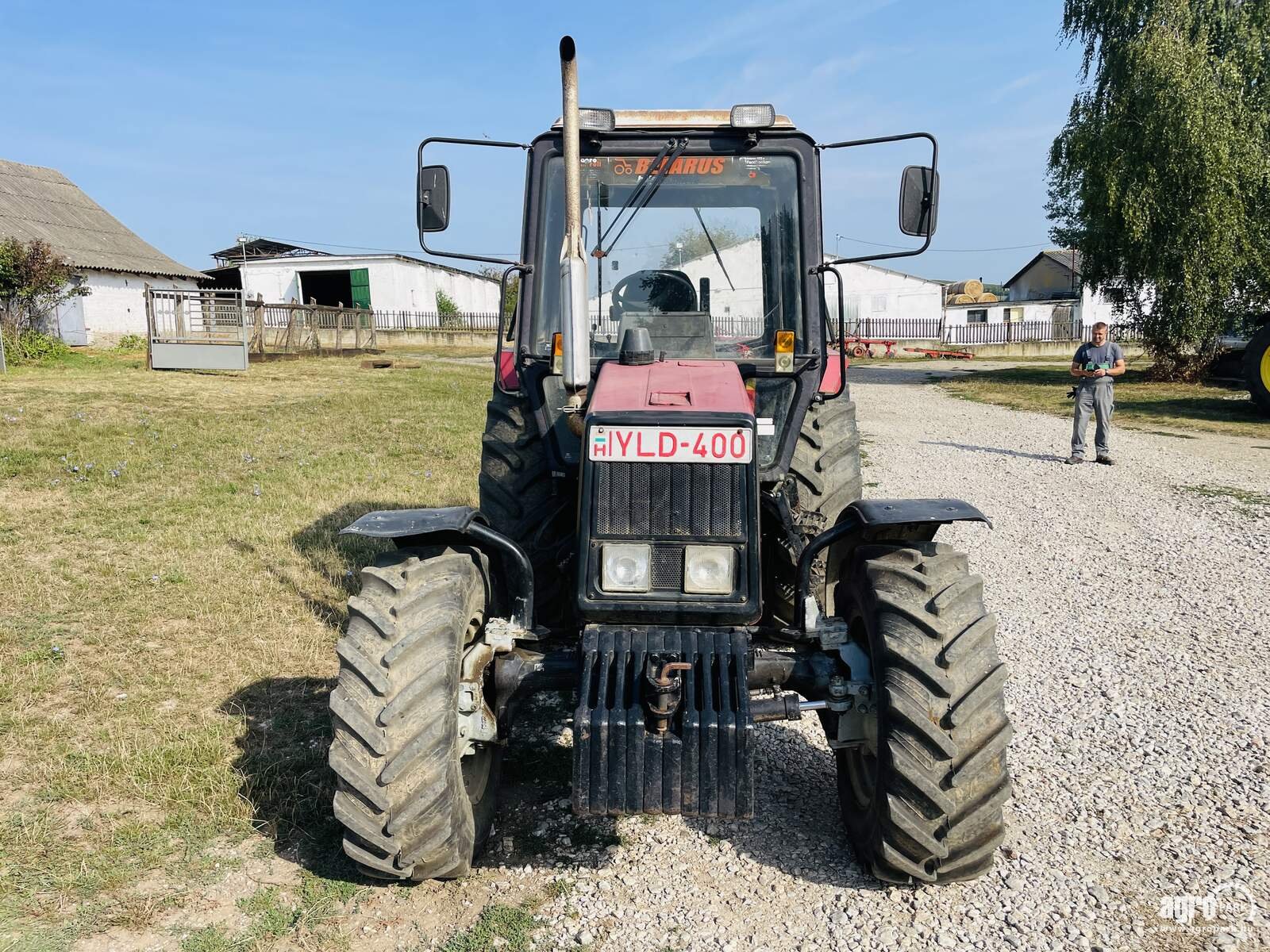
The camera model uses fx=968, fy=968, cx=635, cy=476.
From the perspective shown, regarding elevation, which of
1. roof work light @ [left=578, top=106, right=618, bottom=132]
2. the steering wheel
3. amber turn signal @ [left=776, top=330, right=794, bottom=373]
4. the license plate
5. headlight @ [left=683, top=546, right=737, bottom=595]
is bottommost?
headlight @ [left=683, top=546, right=737, bottom=595]

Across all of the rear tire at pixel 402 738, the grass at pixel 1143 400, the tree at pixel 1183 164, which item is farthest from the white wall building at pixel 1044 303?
the rear tire at pixel 402 738

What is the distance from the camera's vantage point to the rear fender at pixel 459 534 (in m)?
3.27

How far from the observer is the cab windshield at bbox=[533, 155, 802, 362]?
14.6ft

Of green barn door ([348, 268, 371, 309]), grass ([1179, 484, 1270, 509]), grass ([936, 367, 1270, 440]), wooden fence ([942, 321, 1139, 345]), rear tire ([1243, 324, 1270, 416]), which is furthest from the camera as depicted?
green barn door ([348, 268, 371, 309])

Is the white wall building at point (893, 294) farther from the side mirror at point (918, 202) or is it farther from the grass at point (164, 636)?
the side mirror at point (918, 202)

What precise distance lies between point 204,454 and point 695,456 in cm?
880

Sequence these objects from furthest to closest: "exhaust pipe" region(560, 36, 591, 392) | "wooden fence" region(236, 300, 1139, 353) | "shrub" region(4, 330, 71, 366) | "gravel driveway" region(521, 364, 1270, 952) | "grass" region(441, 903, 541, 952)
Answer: "wooden fence" region(236, 300, 1139, 353), "shrub" region(4, 330, 71, 366), "exhaust pipe" region(560, 36, 591, 392), "gravel driveway" region(521, 364, 1270, 952), "grass" region(441, 903, 541, 952)

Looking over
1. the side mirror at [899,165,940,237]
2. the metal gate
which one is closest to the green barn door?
the metal gate

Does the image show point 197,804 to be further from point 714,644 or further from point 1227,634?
point 1227,634

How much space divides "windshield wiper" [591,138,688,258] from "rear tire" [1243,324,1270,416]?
15.0 meters

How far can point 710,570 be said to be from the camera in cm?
321

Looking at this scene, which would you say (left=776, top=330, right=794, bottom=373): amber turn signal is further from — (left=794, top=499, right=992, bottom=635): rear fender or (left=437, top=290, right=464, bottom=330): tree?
(left=437, top=290, right=464, bottom=330): tree

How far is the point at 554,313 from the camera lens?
4473 millimetres

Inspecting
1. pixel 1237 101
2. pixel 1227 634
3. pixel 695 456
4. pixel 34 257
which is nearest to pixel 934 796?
pixel 695 456
